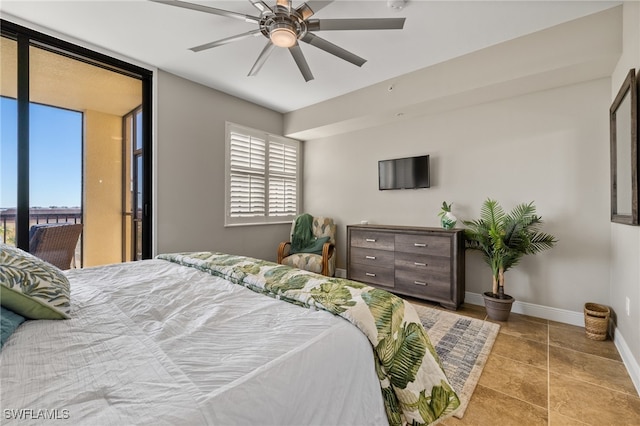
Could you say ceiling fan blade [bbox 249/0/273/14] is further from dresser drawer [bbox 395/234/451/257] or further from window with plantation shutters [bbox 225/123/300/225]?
dresser drawer [bbox 395/234/451/257]

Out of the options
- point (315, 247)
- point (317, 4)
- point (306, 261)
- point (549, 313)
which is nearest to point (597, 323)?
point (549, 313)

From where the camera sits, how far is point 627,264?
2002 millimetres

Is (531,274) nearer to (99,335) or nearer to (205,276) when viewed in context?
(205,276)

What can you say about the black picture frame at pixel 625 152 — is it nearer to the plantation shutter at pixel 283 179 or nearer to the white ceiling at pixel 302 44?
the white ceiling at pixel 302 44

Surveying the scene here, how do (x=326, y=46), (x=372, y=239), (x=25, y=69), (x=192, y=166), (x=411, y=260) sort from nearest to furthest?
(x=326, y=46), (x=25, y=69), (x=411, y=260), (x=192, y=166), (x=372, y=239)

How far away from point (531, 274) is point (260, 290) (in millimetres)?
2964

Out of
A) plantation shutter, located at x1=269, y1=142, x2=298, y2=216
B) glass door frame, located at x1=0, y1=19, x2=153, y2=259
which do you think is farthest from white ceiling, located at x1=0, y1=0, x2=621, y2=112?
plantation shutter, located at x1=269, y1=142, x2=298, y2=216

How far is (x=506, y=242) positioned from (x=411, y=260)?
993 mm

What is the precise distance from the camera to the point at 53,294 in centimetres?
108

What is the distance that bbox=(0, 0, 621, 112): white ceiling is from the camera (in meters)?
2.16

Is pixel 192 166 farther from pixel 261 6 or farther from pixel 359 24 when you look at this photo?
pixel 359 24

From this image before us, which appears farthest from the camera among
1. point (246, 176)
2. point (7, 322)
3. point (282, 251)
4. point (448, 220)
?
point (246, 176)

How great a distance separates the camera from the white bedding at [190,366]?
62cm

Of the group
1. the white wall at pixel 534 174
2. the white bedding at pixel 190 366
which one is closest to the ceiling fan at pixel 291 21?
the white bedding at pixel 190 366
